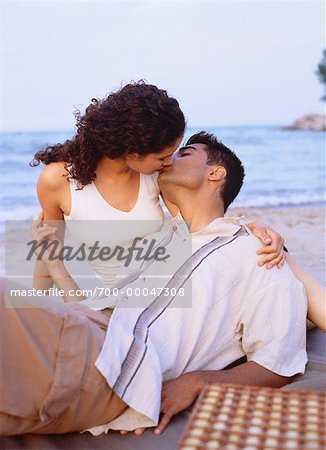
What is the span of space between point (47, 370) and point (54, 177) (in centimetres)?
157

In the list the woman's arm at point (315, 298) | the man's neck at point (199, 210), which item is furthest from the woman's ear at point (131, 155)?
the woman's arm at point (315, 298)

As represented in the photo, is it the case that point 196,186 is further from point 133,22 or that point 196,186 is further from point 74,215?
point 133,22

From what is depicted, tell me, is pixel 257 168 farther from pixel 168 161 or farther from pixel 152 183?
pixel 168 161

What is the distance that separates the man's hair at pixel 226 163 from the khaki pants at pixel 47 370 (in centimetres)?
116

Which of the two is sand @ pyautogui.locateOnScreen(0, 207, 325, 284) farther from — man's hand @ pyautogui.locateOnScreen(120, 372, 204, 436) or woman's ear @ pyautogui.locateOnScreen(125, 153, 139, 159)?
man's hand @ pyautogui.locateOnScreen(120, 372, 204, 436)

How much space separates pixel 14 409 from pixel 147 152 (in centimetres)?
146

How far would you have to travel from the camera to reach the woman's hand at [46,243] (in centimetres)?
325

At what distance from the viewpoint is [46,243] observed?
333cm

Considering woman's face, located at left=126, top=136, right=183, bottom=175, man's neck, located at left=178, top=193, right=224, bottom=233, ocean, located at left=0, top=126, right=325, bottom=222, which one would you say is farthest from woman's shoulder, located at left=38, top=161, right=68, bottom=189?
ocean, located at left=0, top=126, right=325, bottom=222

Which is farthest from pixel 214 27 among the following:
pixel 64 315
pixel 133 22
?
pixel 64 315

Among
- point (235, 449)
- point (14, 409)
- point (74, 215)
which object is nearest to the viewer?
point (235, 449)

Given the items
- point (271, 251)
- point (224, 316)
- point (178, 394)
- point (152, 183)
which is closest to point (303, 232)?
point (152, 183)

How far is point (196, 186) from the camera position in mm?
2945

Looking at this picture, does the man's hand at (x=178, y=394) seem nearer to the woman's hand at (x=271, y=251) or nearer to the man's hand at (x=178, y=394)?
the man's hand at (x=178, y=394)
